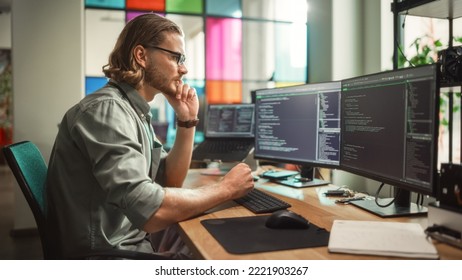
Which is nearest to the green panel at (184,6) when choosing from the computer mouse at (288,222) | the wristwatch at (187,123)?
the wristwatch at (187,123)

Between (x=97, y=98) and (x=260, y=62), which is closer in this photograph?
(x=97, y=98)

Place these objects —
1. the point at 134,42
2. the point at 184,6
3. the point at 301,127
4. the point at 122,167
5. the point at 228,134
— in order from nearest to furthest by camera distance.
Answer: the point at 122,167 < the point at 134,42 < the point at 301,127 < the point at 228,134 < the point at 184,6

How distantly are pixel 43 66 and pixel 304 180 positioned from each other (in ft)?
7.76

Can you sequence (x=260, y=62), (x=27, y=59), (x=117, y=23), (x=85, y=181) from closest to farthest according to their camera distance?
1. (x=85, y=181)
2. (x=27, y=59)
3. (x=117, y=23)
4. (x=260, y=62)

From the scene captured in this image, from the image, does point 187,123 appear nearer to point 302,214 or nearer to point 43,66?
point 302,214

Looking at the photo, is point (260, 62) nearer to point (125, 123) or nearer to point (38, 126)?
point (38, 126)

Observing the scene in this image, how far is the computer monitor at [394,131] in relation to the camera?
38.3 inches

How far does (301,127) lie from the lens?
5.36 ft

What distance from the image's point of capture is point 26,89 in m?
3.05

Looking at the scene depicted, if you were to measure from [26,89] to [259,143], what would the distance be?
214 centimetres

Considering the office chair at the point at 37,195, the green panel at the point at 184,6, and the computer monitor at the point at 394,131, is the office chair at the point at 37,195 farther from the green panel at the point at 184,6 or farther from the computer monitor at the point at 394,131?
the green panel at the point at 184,6

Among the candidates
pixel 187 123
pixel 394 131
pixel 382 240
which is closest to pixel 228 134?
pixel 187 123

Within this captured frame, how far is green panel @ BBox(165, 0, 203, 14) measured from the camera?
363cm

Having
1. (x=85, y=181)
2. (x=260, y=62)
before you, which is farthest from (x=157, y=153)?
(x=260, y=62)
